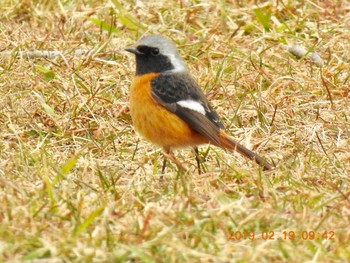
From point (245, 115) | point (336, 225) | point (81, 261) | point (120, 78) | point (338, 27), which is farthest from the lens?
point (338, 27)

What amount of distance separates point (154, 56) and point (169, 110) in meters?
0.51

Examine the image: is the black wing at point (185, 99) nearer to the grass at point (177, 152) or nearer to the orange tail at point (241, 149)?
the orange tail at point (241, 149)

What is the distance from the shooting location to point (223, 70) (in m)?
8.48

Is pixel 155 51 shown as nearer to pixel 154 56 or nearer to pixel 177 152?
pixel 154 56

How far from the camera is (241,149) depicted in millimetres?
6668

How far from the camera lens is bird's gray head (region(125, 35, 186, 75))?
709 cm

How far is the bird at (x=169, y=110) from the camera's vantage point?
673 cm

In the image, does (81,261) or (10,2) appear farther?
(10,2)

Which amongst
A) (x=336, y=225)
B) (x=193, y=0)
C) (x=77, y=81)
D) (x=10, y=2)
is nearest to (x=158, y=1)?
(x=193, y=0)

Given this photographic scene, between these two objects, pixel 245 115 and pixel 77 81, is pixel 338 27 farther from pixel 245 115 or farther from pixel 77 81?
pixel 77 81

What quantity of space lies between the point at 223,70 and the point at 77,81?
128 cm
